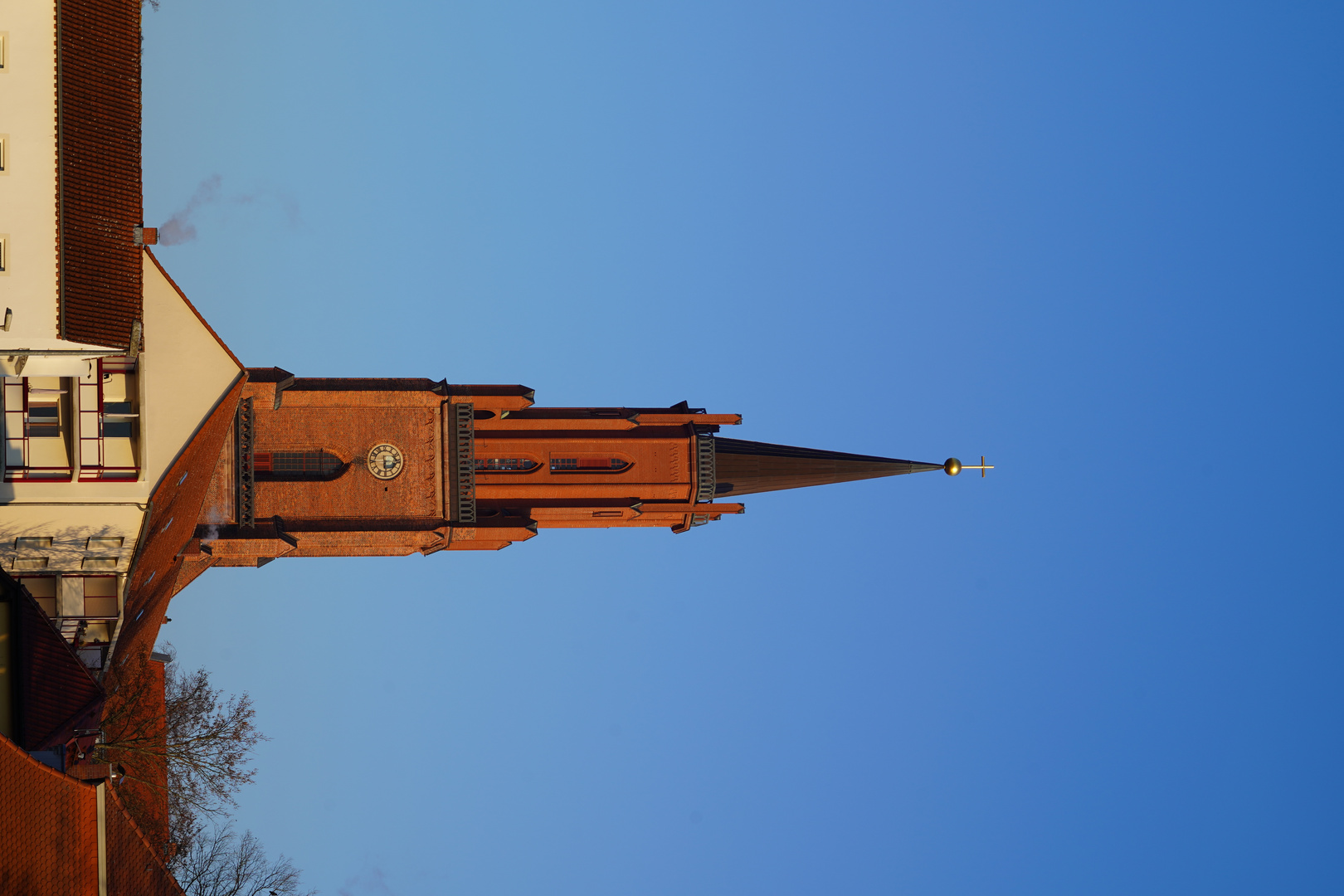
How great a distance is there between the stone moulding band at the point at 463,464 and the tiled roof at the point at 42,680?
18287 mm

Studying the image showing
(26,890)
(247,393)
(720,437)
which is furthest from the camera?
(720,437)

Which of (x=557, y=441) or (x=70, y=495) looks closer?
(x=70, y=495)

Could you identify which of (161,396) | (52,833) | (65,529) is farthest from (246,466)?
(52,833)

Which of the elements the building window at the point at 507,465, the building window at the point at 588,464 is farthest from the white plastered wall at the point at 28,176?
the building window at the point at 588,464

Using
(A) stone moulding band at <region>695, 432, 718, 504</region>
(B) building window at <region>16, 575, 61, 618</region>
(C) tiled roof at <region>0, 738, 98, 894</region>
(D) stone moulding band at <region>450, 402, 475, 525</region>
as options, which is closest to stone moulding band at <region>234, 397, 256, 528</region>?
(D) stone moulding band at <region>450, 402, 475, 525</region>

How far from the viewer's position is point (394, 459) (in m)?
48.0

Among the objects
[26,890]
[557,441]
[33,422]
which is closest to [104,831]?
[26,890]

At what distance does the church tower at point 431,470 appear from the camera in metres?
46.3

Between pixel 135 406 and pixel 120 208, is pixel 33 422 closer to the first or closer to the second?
pixel 135 406

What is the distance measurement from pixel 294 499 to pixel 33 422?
14.2m

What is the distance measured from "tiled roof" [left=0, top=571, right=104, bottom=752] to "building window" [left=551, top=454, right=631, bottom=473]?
21.3m

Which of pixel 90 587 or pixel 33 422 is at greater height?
pixel 33 422

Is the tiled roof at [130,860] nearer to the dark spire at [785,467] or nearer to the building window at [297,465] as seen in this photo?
the building window at [297,465]

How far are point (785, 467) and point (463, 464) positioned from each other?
13.1 metres
